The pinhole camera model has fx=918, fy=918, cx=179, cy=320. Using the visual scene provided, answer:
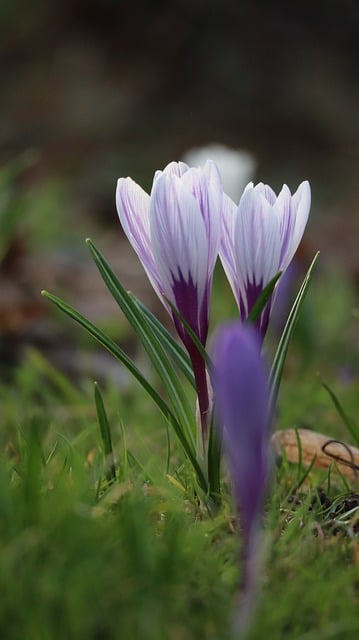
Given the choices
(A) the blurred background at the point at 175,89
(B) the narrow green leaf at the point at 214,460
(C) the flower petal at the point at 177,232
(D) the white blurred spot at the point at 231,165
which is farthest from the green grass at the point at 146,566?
(A) the blurred background at the point at 175,89

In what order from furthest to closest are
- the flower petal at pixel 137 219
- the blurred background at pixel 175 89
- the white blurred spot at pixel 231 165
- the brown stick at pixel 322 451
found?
the blurred background at pixel 175 89 → the white blurred spot at pixel 231 165 → the brown stick at pixel 322 451 → the flower petal at pixel 137 219

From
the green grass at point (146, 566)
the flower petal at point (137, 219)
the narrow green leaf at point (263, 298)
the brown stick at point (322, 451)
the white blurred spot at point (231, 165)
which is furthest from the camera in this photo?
the white blurred spot at point (231, 165)

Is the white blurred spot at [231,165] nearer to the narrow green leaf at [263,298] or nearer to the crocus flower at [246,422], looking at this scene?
the narrow green leaf at [263,298]

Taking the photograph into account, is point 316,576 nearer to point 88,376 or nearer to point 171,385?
point 171,385

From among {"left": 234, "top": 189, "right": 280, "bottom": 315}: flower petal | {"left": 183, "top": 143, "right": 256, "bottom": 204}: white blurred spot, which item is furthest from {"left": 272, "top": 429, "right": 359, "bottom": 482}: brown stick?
{"left": 183, "top": 143, "right": 256, "bottom": 204}: white blurred spot

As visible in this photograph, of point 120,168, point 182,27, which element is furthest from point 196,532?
point 182,27

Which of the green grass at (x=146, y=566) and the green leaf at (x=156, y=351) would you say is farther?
the green leaf at (x=156, y=351)

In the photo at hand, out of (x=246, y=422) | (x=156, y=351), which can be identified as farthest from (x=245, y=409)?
(x=156, y=351)
